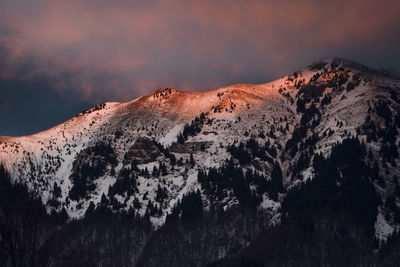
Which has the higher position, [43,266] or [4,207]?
[4,207]

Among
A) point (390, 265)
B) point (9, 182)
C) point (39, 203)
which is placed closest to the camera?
point (9, 182)

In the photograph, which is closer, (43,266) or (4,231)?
(4,231)

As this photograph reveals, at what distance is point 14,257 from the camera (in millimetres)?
39844

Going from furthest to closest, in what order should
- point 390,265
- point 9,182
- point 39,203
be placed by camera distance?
point 390,265 → point 39,203 → point 9,182

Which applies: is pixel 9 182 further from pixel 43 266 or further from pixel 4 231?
pixel 43 266

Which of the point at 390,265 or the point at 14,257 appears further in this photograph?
the point at 390,265

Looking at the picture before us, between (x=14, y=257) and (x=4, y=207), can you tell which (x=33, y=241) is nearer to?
(x=14, y=257)

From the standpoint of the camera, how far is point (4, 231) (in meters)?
38.9

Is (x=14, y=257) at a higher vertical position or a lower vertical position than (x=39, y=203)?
lower

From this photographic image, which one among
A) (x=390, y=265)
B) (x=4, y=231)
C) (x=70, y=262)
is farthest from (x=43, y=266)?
(x=390, y=265)

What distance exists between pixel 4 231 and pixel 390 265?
187474 mm

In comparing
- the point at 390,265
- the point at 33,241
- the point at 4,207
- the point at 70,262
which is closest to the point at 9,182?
the point at 4,207

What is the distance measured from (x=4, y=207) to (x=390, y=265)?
189 m

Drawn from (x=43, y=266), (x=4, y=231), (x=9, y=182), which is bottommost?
(x=43, y=266)
